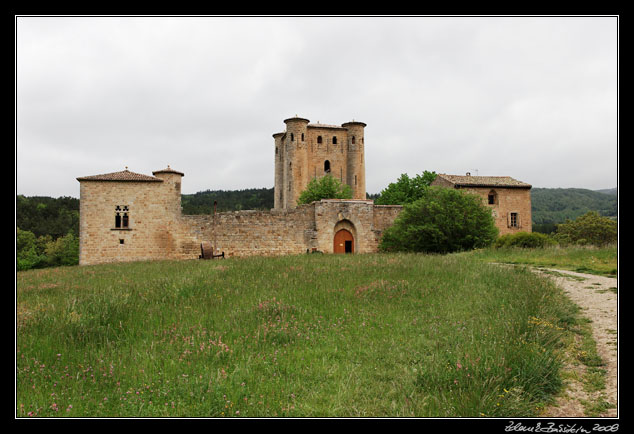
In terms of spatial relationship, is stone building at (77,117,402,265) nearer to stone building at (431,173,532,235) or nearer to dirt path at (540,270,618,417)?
stone building at (431,173,532,235)

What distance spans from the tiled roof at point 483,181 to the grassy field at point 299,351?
28368mm

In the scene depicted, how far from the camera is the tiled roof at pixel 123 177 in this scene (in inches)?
1000

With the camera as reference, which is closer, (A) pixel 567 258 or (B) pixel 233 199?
(A) pixel 567 258

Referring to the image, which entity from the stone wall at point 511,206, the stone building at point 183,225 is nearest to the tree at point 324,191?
the stone building at point 183,225

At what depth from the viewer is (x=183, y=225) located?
86.6 ft

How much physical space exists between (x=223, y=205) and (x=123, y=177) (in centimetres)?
5411

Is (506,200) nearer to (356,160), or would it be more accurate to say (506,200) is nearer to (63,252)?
(356,160)

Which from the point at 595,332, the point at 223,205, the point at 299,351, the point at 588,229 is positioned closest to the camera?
the point at 299,351

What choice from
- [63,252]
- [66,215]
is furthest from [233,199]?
[63,252]

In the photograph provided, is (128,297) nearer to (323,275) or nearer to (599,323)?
(323,275)

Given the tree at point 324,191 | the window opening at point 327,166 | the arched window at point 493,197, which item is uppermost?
the window opening at point 327,166

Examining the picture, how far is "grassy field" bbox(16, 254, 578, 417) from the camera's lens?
14.9ft

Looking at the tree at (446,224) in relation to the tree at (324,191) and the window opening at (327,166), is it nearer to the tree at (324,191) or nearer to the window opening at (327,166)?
the tree at (324,191)

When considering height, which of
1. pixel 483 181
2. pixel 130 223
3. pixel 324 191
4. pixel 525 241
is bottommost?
pixel 525 241
